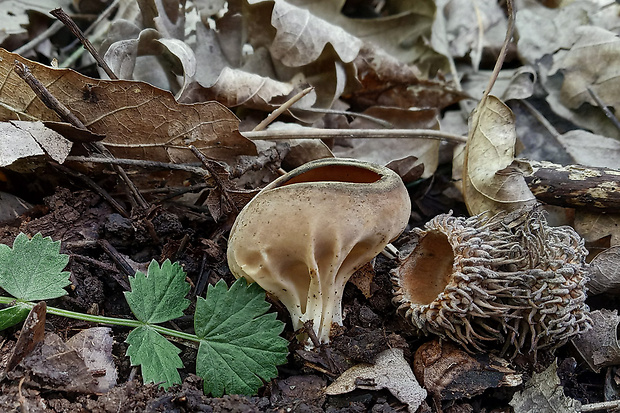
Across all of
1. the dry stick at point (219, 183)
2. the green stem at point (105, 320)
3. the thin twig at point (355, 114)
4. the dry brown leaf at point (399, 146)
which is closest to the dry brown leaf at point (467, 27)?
the dry brown leaf at point (399, 146)

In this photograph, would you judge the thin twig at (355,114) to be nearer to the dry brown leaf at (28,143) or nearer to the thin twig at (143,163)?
the thin twig at (143,163)

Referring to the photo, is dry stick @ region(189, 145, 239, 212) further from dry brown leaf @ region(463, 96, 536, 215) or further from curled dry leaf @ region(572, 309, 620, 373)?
curled dry leaf @ region(572, 309, 620, 373)

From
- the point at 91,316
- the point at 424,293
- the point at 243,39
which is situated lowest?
the point at 424,293

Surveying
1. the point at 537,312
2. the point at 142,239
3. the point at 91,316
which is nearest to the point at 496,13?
the point at 537,312

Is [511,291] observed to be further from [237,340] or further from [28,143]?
[28,143]

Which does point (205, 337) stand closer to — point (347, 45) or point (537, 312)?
point (537, 312)
